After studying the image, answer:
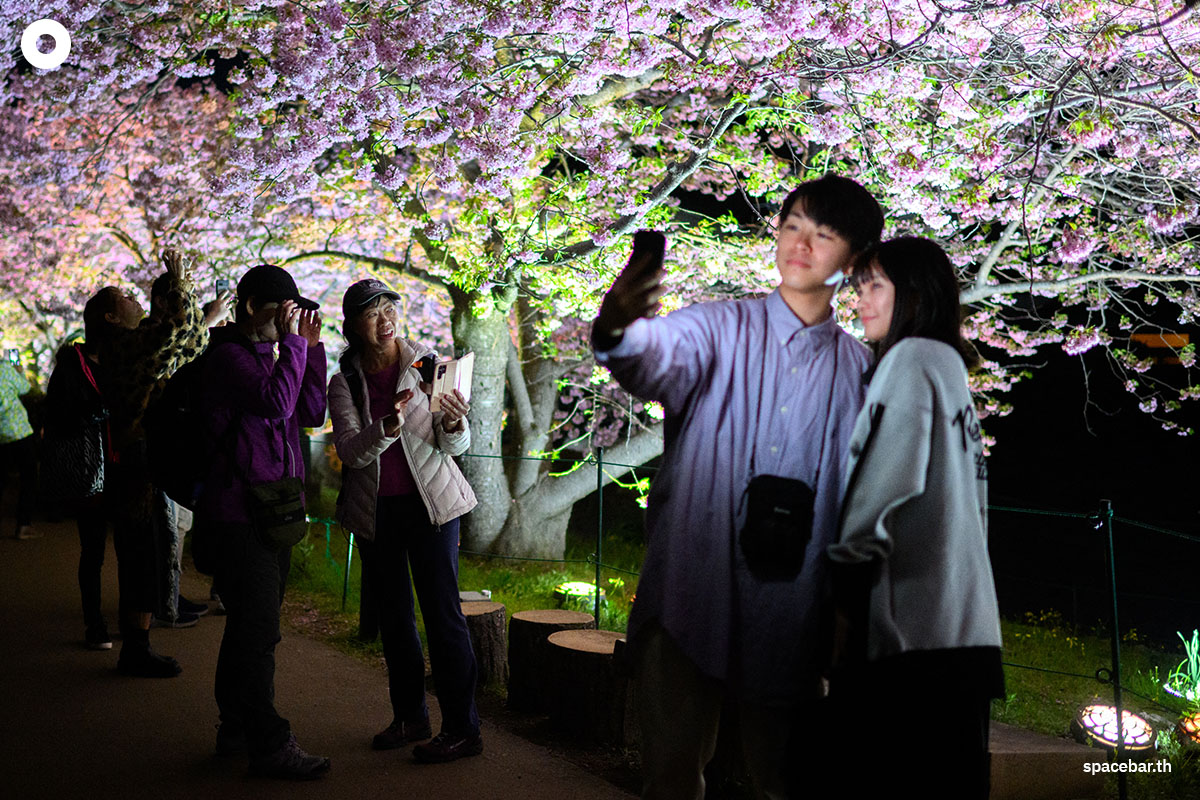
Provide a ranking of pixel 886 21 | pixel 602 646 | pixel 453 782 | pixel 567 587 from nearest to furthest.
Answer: pixel 453 782, pixel 602 646, pixel 886 21, pixel 567 587

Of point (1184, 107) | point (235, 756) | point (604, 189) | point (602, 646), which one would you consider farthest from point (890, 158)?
point (235, 756)

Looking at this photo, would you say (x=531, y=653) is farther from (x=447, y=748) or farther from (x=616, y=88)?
(x=616, y=88)

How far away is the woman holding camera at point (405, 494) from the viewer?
388 cm

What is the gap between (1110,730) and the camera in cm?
418

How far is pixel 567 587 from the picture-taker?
25.4 feet

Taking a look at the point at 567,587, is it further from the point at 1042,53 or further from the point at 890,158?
the point at 1042,53

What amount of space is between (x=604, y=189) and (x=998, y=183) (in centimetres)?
302

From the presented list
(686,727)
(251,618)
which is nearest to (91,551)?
(251,618)

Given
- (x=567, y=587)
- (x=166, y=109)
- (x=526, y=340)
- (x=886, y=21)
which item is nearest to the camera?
(x=886, y=21)

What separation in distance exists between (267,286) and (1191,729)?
4594mm

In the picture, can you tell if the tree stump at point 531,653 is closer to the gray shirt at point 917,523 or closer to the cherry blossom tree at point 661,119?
the gray shirt at point 917,523

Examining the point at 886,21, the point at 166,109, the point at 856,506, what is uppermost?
the point at 166,109

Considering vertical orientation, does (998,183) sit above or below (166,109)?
below

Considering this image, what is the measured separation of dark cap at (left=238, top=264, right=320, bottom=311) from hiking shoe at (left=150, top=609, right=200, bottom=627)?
3470 millimetres
